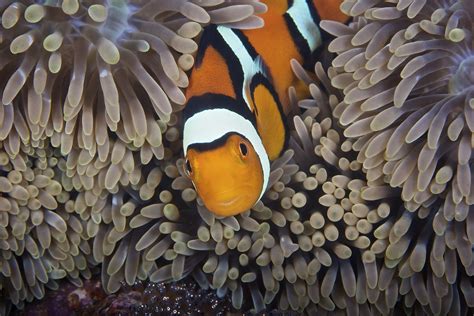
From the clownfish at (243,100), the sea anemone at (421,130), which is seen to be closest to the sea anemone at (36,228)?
the clownfish at (243,100)

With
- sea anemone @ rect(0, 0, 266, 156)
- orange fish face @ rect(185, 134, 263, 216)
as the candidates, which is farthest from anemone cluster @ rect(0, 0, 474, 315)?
orange fish face @ rect(185, 134, 263, 216)

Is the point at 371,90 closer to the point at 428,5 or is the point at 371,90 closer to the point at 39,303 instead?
the point at 428,5

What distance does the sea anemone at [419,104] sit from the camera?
1.20 m

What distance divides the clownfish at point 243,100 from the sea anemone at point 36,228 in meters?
0.34

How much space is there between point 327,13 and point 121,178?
65 cm

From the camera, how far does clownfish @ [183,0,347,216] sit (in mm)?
1135

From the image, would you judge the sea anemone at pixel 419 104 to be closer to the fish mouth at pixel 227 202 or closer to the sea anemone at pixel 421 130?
the sea anemone at pixel 421 130

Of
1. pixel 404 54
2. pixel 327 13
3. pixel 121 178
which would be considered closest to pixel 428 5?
pixel 404 54

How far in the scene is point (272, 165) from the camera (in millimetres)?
1324

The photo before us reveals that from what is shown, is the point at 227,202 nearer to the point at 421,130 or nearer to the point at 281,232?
the point at 281,232

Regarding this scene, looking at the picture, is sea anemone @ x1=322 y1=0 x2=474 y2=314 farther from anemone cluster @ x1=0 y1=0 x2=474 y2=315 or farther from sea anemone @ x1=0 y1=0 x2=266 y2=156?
sea anemone @ x1=0 y1=0 x2=266 y2=156

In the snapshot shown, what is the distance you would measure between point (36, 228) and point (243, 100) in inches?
21.3

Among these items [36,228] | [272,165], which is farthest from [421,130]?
[36,228]

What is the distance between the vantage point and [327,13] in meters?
1.53
